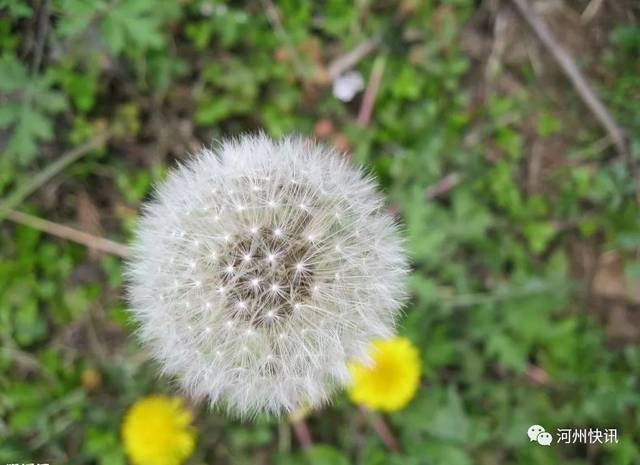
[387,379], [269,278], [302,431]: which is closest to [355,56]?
[387,379]

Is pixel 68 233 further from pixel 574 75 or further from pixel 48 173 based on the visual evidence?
pixel 574 75

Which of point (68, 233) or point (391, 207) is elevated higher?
point (391, 207)

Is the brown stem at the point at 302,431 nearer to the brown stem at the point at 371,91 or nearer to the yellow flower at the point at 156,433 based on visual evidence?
the yellow flower at the point at 156,433

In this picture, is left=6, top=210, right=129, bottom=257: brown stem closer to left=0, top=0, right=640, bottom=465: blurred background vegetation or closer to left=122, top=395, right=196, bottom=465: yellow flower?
left=0, top=0, right=640, bottom=465: blurred background vegetation

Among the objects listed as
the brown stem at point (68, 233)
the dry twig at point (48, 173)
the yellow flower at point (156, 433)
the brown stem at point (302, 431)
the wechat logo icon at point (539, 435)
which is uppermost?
the dry twig at point (48, 173)

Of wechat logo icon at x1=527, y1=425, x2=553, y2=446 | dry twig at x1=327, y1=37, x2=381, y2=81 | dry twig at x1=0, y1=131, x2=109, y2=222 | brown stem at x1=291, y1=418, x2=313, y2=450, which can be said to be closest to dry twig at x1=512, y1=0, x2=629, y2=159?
dry twig at x1=327, y1=37, x2=381, y2=81

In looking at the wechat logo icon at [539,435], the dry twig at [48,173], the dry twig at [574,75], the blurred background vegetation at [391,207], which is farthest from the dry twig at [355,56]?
the wechat logo icon at [539,435]

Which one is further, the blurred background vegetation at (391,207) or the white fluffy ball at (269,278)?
the blurred background vegetation at (391,207)
